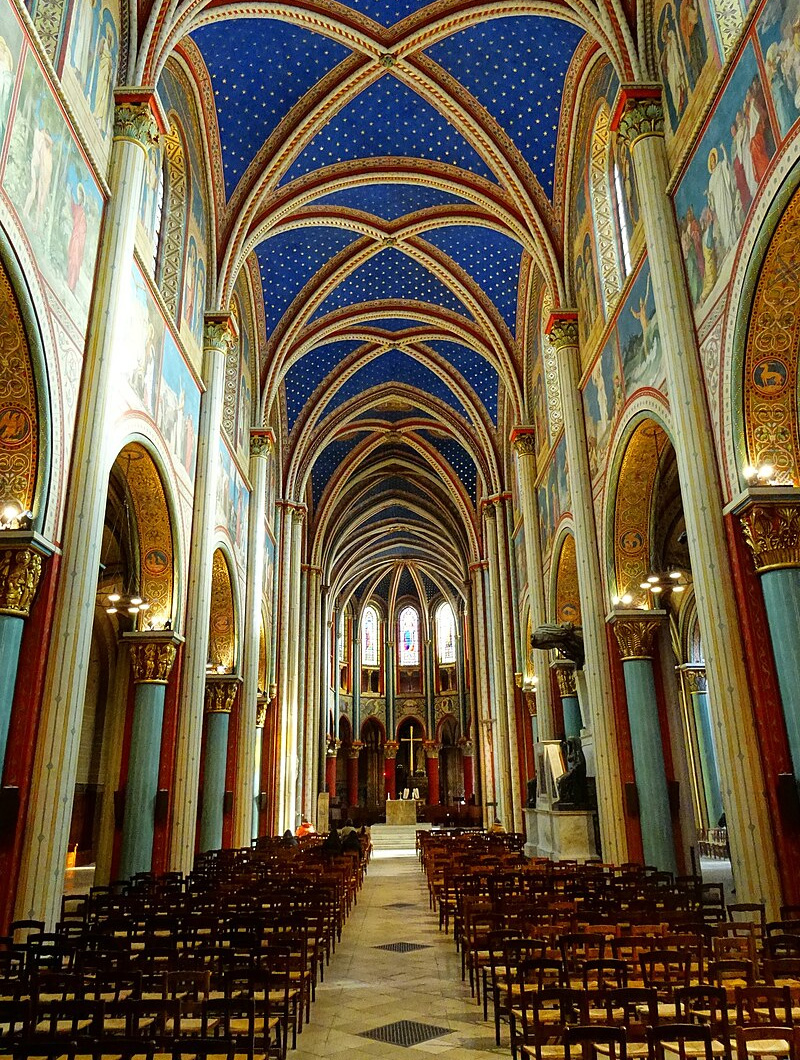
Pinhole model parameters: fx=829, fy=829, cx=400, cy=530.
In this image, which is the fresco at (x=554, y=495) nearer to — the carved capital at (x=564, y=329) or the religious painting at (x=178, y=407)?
the carved capital at (x=564, y=329)

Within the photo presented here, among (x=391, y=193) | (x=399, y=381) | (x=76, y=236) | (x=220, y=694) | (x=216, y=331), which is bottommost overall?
(x=220, y=694)

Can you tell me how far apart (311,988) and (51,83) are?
10207mm

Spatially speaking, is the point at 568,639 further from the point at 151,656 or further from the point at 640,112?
the point at 640,112

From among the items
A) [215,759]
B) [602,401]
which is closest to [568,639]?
[602,401]

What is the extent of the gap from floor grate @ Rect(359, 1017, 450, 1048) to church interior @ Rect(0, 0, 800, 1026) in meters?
0.61

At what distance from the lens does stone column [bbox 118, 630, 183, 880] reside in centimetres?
1360

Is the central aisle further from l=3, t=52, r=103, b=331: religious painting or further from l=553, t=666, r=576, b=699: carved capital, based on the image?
l=553, t=666, r=576, b=699: carved capital

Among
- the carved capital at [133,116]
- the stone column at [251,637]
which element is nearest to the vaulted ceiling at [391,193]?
the stone column at [251,637]

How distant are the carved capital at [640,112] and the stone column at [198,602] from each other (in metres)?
9.20

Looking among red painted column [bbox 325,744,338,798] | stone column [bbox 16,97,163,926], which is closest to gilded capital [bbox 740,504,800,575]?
stone column [bbox 16,97,163,926]

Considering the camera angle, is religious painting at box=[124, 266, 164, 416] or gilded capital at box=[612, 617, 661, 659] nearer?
religious painting at box=[124, 266, 164, 416]

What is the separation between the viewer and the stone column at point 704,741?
2689 centimetres

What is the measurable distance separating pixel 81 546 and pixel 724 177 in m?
9.11

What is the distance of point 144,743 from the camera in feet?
46.5
